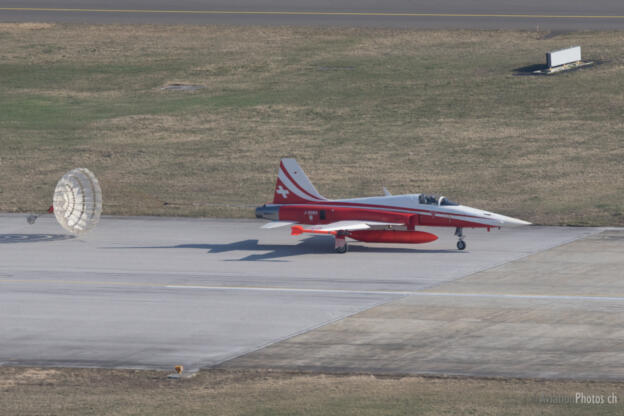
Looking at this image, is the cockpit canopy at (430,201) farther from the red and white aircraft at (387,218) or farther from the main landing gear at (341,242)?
the main landing gear at (341,242)

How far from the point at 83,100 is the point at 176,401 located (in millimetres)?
66682

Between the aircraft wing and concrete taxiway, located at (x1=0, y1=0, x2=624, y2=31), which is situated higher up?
concrete taxiway, located at (x1=0, y1=0, x2=624, y2=31)

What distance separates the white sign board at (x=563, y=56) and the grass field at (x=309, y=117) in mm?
1835

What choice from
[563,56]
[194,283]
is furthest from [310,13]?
[194,283]

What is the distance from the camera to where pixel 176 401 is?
85.3 ft

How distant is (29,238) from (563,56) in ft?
178

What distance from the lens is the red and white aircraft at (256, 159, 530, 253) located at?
46438 millimetres

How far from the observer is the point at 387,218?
153ft

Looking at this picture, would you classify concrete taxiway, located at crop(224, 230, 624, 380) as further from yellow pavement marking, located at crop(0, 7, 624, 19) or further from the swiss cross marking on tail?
yellow pavement marking, located at crop(0, 7, 624, 19)

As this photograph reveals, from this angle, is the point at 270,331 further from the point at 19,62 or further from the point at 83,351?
the point at 19,62

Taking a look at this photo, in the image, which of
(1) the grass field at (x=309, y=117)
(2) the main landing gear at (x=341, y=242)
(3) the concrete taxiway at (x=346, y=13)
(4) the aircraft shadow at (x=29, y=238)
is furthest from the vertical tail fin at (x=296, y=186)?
(3) the concrete taxiway at (x=346, y=13)

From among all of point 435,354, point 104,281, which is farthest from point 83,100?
point 435,354

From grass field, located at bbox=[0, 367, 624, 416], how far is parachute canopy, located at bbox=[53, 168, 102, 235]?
20124mm

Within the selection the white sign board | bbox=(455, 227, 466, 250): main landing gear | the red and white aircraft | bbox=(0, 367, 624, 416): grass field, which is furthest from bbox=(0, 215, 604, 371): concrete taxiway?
the white sign board
